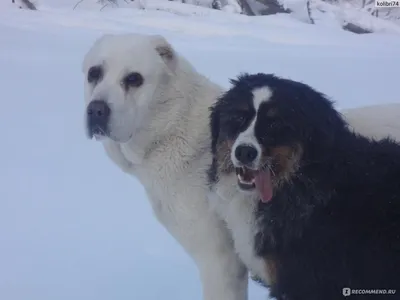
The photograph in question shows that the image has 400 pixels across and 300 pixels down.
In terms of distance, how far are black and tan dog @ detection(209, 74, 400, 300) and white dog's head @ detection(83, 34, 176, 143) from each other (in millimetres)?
471

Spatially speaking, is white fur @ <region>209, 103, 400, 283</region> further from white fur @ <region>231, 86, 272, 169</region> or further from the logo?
the logo

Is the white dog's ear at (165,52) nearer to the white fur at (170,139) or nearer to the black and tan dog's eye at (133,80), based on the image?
the white fur at (170,139)

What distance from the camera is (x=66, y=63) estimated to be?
6336 millimetres

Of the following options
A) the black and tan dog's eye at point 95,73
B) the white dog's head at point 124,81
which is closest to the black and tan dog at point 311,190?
the white dog's head at point 124,81

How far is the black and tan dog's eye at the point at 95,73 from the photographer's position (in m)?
2.76

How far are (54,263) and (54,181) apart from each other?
1.24 metres

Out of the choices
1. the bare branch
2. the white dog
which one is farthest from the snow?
the white dog

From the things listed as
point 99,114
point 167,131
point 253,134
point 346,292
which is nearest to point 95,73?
point 99,114

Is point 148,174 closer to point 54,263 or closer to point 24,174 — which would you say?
point 54,263

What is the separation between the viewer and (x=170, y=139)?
9.26 ft

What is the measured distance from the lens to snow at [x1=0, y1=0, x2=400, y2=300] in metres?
3.52

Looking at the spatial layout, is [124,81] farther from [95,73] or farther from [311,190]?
[311,190]

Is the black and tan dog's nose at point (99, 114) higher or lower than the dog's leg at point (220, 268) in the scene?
higher

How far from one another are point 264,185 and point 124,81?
84cm
